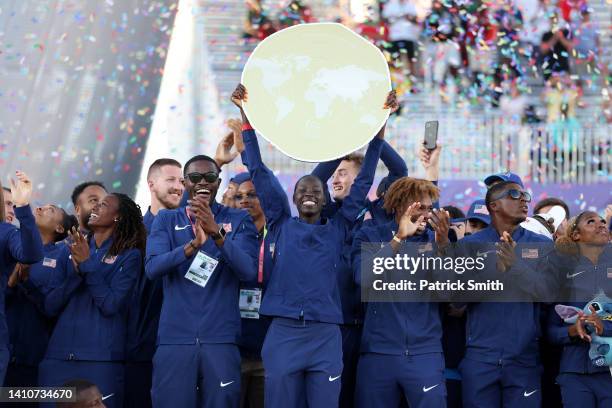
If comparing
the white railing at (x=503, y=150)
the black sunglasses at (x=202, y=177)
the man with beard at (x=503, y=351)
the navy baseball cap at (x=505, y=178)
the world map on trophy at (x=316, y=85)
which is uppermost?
the white railing at (x=503, y=150)

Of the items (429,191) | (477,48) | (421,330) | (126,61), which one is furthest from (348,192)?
(477,48)

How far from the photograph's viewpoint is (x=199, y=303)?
5.42 metres

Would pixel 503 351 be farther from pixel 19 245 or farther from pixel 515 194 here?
pixel 19 245

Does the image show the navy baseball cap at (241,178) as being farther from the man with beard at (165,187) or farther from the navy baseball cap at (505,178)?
the navy baseball cap at (505,178)

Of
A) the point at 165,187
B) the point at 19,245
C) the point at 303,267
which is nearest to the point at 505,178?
the point at 303,267

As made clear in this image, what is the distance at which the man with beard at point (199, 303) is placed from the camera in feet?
17.5

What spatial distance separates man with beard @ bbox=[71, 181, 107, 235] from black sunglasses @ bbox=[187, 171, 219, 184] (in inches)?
42.0

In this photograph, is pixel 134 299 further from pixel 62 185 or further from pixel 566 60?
pixel 566 60

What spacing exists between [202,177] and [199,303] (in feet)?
2.11

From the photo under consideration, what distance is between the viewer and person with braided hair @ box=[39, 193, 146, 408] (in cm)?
561

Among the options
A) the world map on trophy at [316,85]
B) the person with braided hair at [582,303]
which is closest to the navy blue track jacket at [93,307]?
the world map on trophy at [316,85]

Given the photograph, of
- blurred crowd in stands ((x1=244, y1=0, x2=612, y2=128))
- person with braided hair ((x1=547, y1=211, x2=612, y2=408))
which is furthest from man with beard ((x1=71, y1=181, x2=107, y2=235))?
blurred crowd in stands ((x1=244, y1=0, x2=612, y2=128))

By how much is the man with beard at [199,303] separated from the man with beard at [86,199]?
103 cm

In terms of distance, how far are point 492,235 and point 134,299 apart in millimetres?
1939
